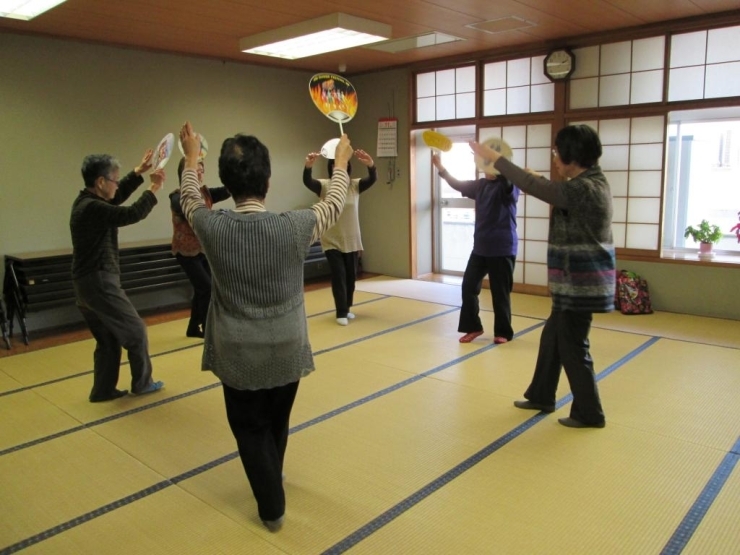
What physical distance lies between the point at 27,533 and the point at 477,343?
2.92 meters

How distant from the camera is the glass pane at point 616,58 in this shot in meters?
5.02

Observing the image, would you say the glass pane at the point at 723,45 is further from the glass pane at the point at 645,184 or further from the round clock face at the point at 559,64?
the round clock face at the point at 559,64

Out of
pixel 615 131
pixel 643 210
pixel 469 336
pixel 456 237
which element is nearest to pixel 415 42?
pixel 615 131

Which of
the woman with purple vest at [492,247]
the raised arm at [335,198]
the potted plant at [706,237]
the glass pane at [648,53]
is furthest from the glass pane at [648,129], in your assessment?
A: the raised arm at [335,198]

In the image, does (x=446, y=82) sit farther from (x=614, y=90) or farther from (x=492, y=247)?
(x=492, y=247)

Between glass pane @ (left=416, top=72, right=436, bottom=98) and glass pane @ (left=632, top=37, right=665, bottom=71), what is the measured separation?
2121 mm

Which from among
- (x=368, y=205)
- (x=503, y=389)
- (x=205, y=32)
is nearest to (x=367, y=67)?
(x=368, y=205)

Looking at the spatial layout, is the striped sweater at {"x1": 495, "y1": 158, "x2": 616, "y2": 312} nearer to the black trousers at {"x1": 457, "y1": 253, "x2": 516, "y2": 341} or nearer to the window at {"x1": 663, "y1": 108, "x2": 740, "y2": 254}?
the black trousers at {"x1": 457, "y1": 253, "x2": 516, "y2": 341}

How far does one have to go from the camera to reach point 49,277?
15.1 ft

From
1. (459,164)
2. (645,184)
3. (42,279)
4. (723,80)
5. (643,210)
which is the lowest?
(42,279)

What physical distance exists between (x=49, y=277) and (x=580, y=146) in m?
3.99

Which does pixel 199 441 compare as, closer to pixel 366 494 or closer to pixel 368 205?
pixel 366 494

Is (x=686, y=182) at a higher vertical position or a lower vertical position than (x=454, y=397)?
higher

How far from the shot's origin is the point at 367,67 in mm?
6617
